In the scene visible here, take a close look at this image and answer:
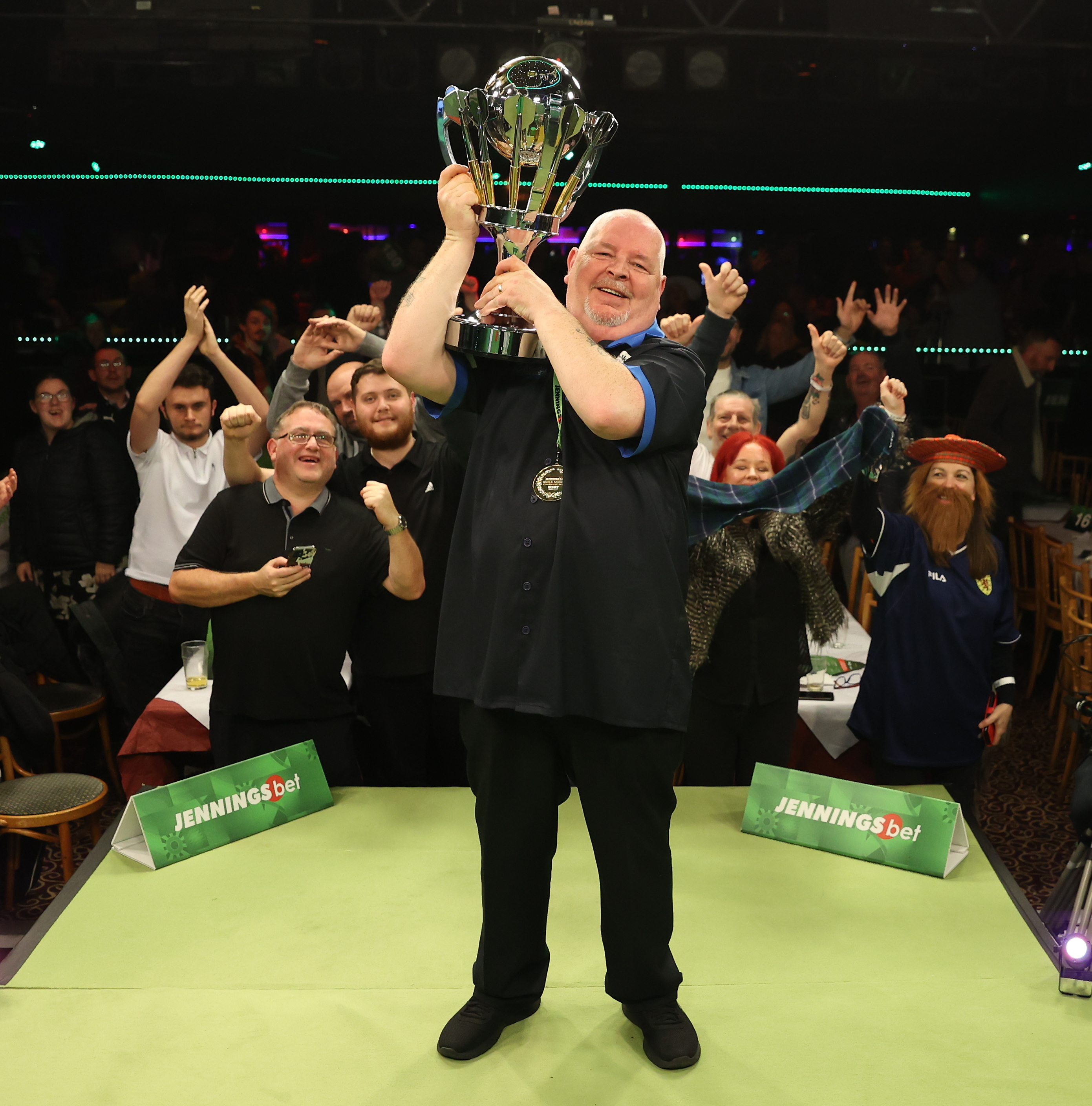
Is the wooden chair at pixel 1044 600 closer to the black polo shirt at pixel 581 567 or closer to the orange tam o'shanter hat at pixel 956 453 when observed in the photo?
the orange tam o'shanter hat at pixel 956 453

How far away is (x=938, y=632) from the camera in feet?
10.1

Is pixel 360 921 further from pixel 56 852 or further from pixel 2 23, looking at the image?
pixel 2 23

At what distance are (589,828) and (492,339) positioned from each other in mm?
864

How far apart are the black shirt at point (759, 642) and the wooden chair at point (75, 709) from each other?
96.1 inches

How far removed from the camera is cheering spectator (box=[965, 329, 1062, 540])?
244 inches

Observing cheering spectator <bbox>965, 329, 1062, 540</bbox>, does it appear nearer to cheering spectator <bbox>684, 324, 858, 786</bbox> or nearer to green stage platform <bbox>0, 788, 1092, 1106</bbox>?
cheering spectator <bbox>684, 324, 858, 786</bbox>

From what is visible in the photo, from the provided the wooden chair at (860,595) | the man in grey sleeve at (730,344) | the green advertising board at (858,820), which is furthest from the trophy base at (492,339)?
the wooden chair at (860,595)

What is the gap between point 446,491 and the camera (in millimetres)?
3152

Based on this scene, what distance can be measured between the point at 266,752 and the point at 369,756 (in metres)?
0.54

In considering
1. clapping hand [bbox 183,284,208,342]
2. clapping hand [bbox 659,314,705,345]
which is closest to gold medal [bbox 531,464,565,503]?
clapping hand [bbox 659,314,705,345]

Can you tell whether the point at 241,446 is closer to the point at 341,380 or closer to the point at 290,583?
the point at 290,583

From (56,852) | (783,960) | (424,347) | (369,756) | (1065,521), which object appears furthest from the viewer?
(1065,521)

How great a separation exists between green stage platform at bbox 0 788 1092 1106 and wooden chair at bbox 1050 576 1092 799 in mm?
1865

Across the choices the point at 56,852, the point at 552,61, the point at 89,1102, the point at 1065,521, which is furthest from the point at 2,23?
the point at 1065,521
